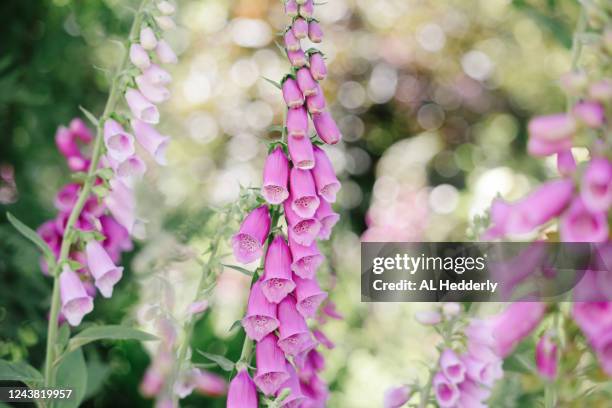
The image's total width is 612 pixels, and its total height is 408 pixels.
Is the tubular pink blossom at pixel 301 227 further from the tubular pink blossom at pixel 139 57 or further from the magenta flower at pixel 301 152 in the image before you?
the tubular pink blossom at pixel 139 57

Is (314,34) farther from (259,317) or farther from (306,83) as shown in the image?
(259,317)

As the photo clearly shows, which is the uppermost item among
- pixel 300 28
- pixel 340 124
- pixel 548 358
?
pixel 340 124

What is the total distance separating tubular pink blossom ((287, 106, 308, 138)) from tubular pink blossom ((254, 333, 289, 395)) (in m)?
0.22

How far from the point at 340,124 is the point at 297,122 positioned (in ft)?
11.1

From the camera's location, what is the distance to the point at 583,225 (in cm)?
52

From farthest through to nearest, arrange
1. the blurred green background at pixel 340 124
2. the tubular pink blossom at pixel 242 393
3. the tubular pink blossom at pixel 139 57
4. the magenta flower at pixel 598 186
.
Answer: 1. the blurred green background at pixel 340 124
2. the tubular pink blossom at pixel 139 57
3. the tubular pink blossom at pixel 242 393
4. the magenta flower at pixel 598 186

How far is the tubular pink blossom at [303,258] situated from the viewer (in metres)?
0.78

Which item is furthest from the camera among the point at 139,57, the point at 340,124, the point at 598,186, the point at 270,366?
the point at 340,124

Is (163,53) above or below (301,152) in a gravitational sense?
above

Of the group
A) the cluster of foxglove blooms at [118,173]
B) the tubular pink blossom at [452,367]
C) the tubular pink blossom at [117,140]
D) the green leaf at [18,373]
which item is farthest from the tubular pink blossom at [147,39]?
the tubular pink blossom at [452,367]

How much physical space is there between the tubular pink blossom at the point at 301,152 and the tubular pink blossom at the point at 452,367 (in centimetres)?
35

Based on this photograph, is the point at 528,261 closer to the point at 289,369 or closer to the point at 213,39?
the point at 289,369

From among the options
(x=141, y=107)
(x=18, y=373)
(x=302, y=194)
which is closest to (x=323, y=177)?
(x=302, y=194)

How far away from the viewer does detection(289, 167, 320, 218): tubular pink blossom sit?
776 mm
